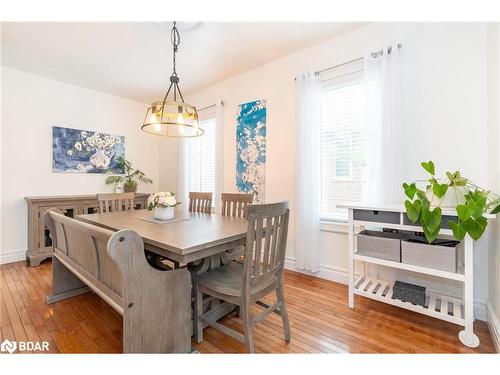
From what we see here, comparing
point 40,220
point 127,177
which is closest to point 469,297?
point 40,220

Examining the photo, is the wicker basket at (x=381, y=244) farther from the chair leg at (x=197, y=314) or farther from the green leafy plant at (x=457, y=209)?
the chair leg at (x=197, y=314)

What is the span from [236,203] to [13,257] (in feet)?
10.4

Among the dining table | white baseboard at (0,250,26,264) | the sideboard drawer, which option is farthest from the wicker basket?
white baseboard at (0,250,26,264)

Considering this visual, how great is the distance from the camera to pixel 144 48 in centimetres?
267

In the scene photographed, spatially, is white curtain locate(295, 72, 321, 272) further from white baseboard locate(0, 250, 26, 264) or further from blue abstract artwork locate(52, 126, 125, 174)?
white baseboard locate(0, 250, 26, 264)

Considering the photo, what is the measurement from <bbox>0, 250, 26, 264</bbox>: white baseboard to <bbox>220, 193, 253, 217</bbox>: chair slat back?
2969 mm

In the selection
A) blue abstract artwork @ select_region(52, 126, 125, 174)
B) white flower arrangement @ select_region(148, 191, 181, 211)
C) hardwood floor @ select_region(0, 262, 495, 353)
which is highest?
blue abstract artwork @ select_region(52, 126, 125, 174)

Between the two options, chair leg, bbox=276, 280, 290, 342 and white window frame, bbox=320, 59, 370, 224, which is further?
white window frame, bbox=320, 59, 370, 224

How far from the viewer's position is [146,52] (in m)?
2.75

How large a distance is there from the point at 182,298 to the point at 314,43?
2.84m

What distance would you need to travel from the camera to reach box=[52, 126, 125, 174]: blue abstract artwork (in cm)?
351

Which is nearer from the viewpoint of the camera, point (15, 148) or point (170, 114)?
point (170, 114)
